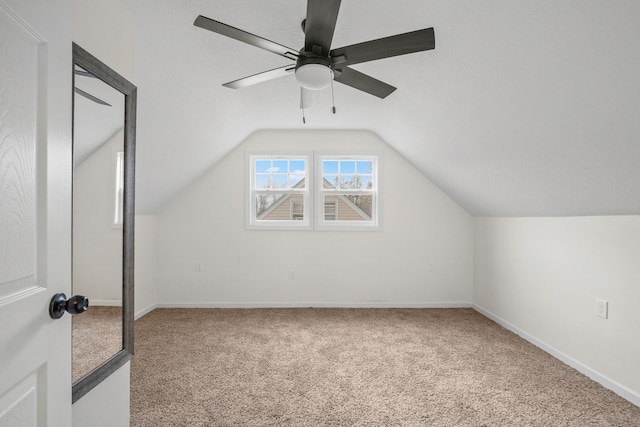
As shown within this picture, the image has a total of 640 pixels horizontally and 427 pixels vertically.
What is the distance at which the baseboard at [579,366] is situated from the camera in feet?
7.10

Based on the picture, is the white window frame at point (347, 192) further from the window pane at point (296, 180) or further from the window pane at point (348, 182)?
the window pane at point (296, 180)

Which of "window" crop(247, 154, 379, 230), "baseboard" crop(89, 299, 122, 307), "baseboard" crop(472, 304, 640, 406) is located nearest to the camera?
"baseboard" crop(89, 299, 122, 307)

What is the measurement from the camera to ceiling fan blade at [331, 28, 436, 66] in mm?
1518

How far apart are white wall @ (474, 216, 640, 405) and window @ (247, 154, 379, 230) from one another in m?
1.58

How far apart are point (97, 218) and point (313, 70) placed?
115 centimetres

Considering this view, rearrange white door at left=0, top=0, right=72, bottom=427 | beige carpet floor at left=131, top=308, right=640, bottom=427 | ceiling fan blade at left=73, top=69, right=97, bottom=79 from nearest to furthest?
white door at left=0, top=0, right=72, bottom=427
ceiling fan blade at left=73, top=69, right=97, bottom=79
beige carpet floor at left=131, top=308, right=640, bottom=427

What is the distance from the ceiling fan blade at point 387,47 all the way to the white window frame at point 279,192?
271 centimetres

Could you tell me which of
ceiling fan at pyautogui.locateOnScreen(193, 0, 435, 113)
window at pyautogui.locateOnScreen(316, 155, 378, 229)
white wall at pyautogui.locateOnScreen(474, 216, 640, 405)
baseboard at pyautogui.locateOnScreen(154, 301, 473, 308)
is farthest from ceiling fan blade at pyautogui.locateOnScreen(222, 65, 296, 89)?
baseboard at pyautogui.locateOnScreen(154, 301, 473, 308)

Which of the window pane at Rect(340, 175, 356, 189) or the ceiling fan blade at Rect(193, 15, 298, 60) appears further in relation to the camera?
the window pane at Rect(340, 175, 356, 189)

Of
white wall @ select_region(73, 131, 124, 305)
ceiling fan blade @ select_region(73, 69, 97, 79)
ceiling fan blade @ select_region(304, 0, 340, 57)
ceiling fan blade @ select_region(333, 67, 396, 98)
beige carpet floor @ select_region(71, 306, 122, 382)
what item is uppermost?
ceiling fan blade @ select_region(304, 0, 340, 57)

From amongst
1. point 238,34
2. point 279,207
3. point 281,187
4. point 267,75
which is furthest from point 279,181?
point 238,34

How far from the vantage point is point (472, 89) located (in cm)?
215

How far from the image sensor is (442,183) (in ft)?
13.3

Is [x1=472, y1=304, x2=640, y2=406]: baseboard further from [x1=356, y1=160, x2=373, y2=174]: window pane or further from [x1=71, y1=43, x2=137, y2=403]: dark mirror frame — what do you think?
[x1=71, y1=43, x2=137, y2=403]: dark mirror frame
